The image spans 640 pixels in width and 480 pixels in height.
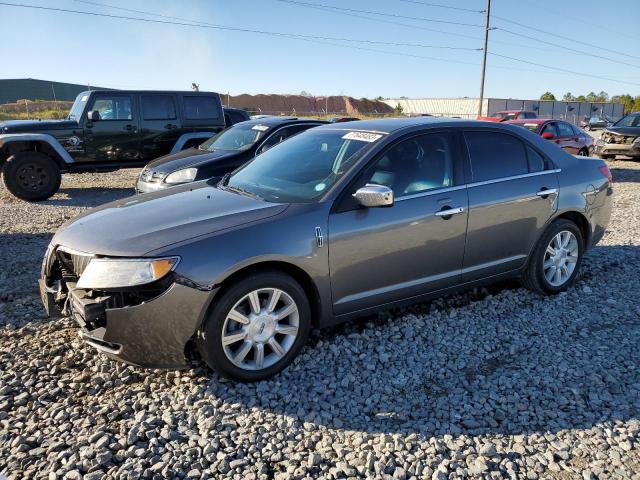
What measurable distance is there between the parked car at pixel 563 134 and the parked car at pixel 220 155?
9196 mm

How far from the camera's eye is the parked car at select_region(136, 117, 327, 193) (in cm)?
757

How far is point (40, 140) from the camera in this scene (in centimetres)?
986

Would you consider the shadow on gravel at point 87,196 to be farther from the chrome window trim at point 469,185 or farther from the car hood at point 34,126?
the chrome window trim at point 469,185

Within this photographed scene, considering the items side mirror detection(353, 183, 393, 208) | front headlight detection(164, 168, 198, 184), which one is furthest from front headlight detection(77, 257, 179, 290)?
front headlight detection(164, 168, 198, 184)

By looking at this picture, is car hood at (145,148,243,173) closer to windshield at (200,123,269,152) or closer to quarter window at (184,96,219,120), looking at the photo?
windshield at (200,123,269,152)

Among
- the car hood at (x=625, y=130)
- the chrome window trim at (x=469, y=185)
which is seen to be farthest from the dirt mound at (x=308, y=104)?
the chrome window trim at (x=469, y=185)

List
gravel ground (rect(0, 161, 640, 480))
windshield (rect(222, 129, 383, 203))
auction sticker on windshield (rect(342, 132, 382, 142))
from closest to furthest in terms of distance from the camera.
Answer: gravel ground (rect(0, 161, 640, 480)), windshield (rect(222, 129, 383, 203)), auction sticker on windshield (rect(342, 132, 382, 142))

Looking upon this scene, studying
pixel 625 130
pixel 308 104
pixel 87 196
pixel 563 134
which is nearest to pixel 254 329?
pixel 87 196

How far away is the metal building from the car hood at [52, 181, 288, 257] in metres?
69.4

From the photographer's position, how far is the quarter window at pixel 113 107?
10391 millimetres

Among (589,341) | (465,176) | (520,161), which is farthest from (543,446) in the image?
(520,161)

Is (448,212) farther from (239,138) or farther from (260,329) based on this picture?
(239,138)

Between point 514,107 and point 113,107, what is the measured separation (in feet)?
187

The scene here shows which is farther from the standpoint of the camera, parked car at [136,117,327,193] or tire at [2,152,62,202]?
tire at [2,152,62,202]
